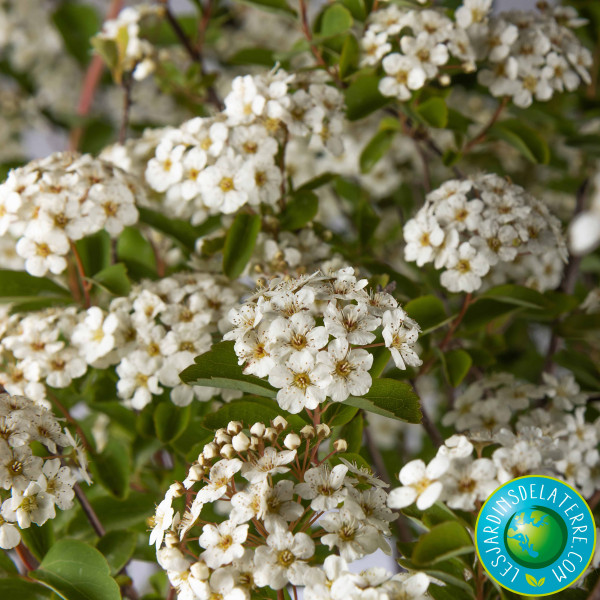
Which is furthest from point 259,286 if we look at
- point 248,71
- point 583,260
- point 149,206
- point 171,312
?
point 248,71

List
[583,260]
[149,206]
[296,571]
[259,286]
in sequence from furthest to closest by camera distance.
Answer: [583,260]
[149,206]
[259,286]
[296,571]

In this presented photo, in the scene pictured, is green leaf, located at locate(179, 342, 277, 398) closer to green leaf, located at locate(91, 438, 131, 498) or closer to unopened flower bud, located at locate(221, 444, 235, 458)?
unopened flower bud, located at locate(221, 444, 235, 458)

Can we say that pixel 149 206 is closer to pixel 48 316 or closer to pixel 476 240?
pixel 48 316

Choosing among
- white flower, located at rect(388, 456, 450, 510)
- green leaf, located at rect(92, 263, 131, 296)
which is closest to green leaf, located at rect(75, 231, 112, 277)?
green leaf, located at rect(92, 263, 131, 296)

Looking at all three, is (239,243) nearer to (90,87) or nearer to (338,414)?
(338,414)

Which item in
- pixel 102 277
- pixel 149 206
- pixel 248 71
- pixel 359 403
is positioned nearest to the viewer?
pixel 359 403

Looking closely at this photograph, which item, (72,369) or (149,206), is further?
(149,206)

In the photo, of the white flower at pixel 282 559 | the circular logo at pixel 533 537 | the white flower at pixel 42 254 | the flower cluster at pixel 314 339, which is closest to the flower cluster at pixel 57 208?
the white flower at pixel 42 254
